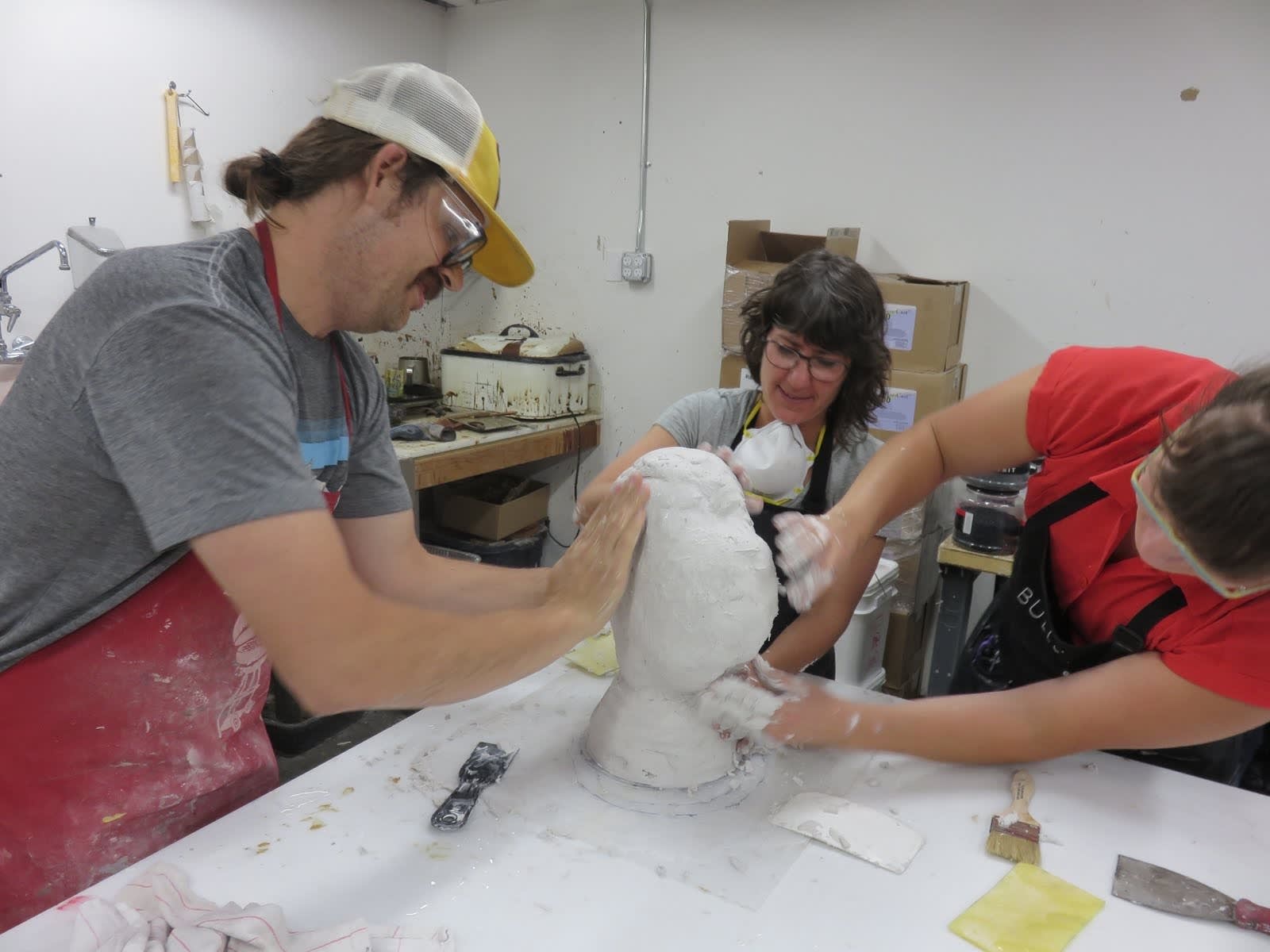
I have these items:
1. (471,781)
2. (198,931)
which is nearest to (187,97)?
(471,781)

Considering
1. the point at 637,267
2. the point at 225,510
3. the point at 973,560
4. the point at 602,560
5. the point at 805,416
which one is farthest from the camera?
the point at 637,267

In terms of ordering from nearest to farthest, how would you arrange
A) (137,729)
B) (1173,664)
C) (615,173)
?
(137,729) → (1173,664) → (615,173)

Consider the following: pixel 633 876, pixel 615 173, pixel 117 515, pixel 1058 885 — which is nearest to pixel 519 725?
pixel 633 876

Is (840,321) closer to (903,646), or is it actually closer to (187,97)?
(903,646)

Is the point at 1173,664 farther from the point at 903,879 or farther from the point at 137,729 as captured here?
the point at 137,729

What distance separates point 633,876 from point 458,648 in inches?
16.5

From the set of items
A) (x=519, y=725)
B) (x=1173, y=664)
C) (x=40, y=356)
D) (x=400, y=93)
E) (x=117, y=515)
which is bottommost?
(x=519, y=725)

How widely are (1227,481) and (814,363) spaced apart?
887 millimetres

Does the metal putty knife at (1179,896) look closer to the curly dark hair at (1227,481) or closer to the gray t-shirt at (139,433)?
the curly dark hair at (1227,481)

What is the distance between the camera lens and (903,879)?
1.19m

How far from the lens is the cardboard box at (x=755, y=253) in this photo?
304 cm

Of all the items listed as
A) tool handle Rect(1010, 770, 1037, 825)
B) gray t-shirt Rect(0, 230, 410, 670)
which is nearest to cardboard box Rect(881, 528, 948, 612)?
tool handle Rect(1010, 770, 1037, 825)

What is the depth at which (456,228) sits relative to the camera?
1157 millimetres

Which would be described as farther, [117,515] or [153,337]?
[117,515]
